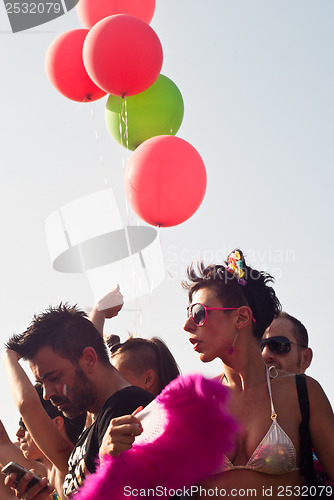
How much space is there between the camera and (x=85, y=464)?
7.91ft

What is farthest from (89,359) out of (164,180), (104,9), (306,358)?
(104,9)

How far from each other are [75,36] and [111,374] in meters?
2.97

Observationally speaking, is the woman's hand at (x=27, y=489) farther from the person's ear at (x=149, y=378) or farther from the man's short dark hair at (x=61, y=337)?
the person's ear at (x=149, y=378)

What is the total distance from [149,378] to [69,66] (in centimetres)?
255

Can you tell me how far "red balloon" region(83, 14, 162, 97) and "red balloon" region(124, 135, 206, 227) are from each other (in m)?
0.49

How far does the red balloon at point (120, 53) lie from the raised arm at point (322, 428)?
2875 mm

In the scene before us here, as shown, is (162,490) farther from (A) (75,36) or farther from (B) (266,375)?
(A) (75,36)

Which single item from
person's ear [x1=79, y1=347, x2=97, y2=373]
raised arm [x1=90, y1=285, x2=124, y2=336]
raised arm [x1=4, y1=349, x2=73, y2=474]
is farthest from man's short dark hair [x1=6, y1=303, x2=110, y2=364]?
raised arm [x1=90, y1=285, x2=124, y2=336]

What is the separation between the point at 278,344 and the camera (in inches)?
156

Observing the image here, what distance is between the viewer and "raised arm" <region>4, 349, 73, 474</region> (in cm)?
290

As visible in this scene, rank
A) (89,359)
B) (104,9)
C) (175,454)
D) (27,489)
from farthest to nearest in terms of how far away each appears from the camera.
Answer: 1. (104,9)
2. (89,359)
3. (27,489)
4. (175,454)

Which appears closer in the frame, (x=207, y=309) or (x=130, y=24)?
(x=207, y=309)

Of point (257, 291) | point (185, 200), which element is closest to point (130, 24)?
point (185, 200)

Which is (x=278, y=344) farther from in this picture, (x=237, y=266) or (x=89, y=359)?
(x=89, y=359)
